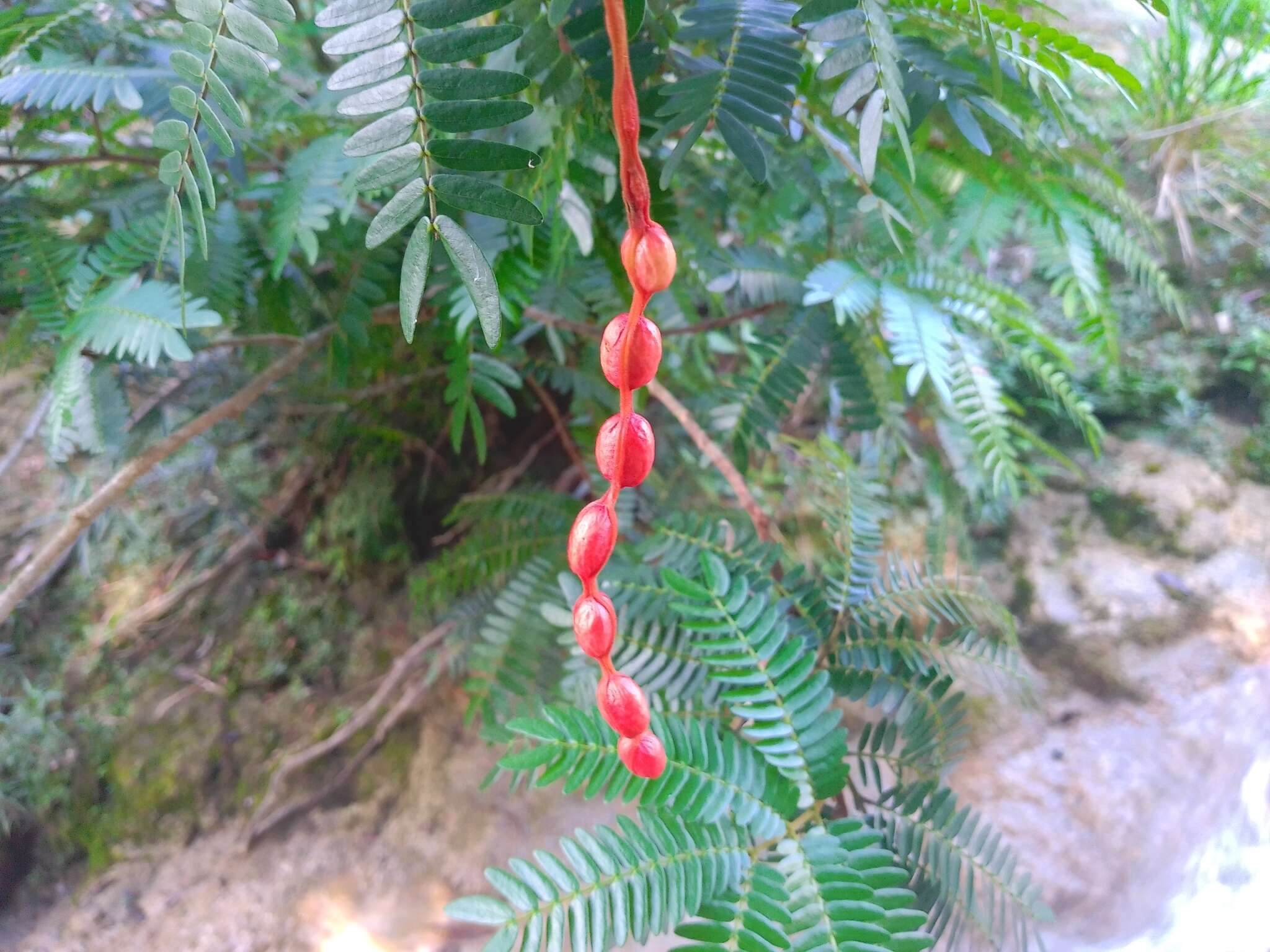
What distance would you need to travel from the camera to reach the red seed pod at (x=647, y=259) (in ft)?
0.84

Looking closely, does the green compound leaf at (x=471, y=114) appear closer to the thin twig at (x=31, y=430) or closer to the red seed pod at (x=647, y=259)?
the red seed pod at (x=647, y=259)

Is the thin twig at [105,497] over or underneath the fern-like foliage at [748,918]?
over

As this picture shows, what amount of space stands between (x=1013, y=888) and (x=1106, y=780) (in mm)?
745

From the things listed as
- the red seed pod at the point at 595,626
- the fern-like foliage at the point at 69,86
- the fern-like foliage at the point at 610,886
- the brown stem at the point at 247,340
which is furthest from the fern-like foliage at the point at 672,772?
the fern-like foliage at the point at 69,86

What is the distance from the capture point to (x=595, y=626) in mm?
338

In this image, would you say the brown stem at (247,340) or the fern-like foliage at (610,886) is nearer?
the fern-like foliage at (610,886)

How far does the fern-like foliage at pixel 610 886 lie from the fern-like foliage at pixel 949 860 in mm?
198

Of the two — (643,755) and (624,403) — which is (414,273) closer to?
(624,403)

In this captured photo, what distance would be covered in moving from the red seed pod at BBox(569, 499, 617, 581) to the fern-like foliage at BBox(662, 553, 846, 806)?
32 cm

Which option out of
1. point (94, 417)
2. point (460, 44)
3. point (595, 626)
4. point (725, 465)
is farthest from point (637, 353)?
point (94, 417)

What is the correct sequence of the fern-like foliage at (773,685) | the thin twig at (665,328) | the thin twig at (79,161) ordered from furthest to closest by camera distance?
the thin twig at (665,328), the thin twig at (79,161), the fern-like foliage at (773,685)

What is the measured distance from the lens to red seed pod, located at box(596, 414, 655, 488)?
30 cm

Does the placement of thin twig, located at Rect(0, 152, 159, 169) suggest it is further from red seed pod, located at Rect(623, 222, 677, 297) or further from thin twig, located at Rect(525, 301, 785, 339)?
red seed pod, located at Rect(623, 222, 677, 297)

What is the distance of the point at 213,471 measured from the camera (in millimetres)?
1500
